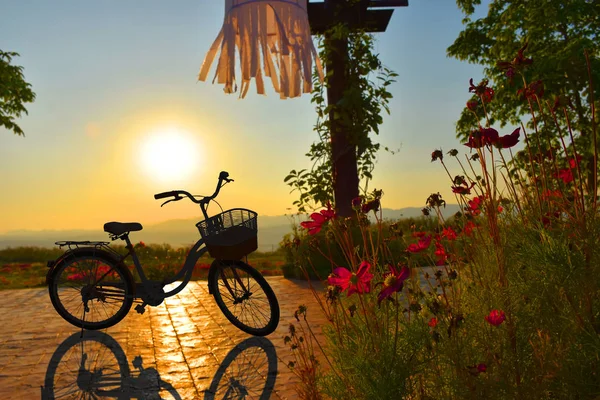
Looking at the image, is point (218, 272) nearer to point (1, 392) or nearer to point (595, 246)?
point (1, 392)

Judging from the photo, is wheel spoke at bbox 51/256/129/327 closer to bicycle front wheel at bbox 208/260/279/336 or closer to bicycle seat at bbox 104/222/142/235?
bicycle seat at bbox 104/222/142/235

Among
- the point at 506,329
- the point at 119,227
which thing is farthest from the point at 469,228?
the point at 119,227

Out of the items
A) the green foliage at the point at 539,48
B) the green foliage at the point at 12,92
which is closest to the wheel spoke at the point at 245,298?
the green foliage at the point at 539,48

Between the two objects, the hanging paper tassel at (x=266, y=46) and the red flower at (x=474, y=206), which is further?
the hanging paper tassel at (x=266, y=46)

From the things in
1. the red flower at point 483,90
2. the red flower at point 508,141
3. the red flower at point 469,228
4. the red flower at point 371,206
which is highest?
the red flower at point 483,90

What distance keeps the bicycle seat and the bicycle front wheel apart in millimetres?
878

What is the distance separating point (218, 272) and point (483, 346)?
3147mm

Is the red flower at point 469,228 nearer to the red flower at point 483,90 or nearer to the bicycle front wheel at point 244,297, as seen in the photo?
the red flower at point 483,90

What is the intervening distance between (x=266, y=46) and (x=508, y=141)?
76.7 inches

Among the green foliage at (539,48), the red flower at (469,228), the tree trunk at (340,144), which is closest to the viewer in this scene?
the red flower at (469,228)

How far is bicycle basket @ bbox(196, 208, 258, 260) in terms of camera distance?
4.75 metres

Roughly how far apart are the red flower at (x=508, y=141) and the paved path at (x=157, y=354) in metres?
1.99

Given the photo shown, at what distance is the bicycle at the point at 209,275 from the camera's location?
15.7 feet

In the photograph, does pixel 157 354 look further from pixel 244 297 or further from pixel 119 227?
pixel 119 227
